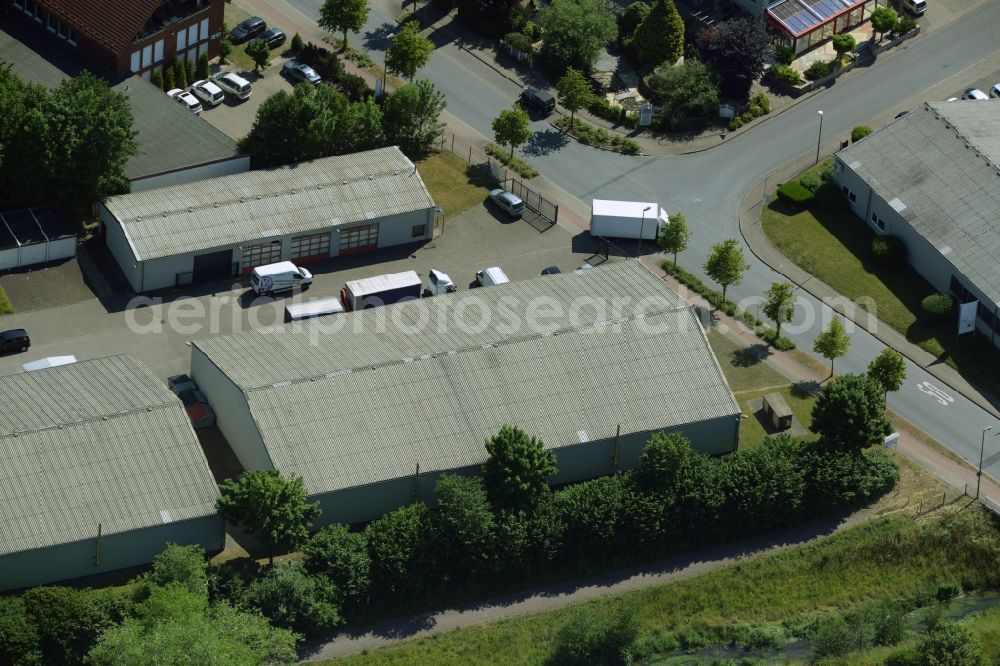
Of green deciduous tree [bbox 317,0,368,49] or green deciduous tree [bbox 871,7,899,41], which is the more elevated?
green deciduous tree [bbox 317,0,368,49]

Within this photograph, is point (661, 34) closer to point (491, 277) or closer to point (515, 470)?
point (491, 277)

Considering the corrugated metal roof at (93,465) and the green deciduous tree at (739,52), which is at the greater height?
the green deciduous tree at (739,52)

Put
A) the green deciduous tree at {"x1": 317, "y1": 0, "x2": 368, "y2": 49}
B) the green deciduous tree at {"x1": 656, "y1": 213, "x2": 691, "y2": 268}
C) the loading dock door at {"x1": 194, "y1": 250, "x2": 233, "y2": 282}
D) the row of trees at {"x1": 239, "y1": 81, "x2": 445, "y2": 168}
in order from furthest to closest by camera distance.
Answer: the green deciduous tree at {"x1": 317, "y1": 0, "x2": 368, "y2": 49} < the row of trees at {"x1": 239, "y1": 81, "x2": 445, "y2": 168} < the green deciduous tree at {"x1": 656, "y1": 213, "x2": 691, "y2": 268} < the loading dock door at {"x1": 194, "y1": 250, "x2": 233, "y2": 282}

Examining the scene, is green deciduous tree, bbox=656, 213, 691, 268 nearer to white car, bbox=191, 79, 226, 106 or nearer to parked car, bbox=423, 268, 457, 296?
parked car, bbox=423, 268, 457, 296

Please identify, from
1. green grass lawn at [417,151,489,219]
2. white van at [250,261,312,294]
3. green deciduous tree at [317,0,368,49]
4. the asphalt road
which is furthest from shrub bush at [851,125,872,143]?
white van at [250,261,312,294]

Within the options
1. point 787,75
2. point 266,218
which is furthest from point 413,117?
point 787,75

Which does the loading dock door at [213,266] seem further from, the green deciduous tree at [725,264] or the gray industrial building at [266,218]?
the green deciduous tree at [725,264]

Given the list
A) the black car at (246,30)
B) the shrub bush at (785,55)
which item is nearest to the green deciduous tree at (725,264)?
the shrub bush at (785,55)
